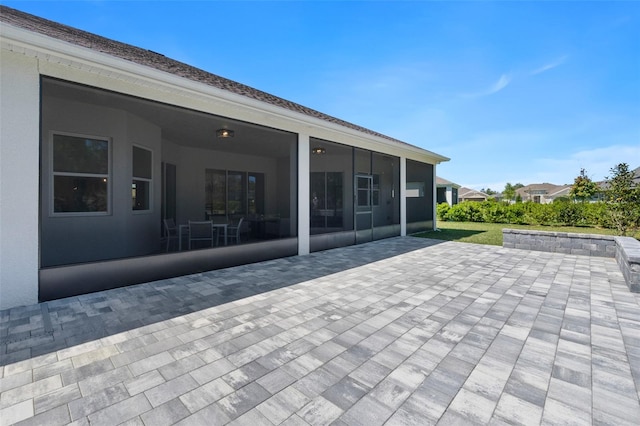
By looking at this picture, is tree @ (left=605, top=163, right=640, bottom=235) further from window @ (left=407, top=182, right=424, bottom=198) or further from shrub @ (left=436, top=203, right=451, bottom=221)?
shrub @ (left=436, top=203, right=451, bottom=221)

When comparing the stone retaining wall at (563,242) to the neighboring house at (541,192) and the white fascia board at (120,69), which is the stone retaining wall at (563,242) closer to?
the white fascia board at (120,69)

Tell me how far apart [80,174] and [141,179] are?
1335mm

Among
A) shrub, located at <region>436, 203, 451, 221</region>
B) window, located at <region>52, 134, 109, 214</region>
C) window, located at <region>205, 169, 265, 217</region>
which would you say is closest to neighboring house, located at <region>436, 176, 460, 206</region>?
shrub, located at <region>436, 203, 451, 221</region>

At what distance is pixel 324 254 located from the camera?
23.6 feet

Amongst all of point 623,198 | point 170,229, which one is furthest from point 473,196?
point 170,229

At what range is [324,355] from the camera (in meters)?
2.45

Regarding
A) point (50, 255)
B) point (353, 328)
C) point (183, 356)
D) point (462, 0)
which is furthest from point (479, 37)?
point (50, 255)

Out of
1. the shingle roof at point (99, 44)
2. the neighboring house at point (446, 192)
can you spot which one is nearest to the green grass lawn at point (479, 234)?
the shingle roof at point (99, 44)

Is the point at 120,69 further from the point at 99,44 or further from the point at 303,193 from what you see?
the point at 303,193

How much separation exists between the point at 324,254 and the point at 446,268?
2.86m

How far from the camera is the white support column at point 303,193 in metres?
6.91

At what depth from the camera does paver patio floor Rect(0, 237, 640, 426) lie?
178 cm

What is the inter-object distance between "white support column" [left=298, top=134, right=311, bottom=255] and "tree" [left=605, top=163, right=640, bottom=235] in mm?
9906

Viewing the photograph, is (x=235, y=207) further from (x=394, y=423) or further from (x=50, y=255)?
(x=394, y=423)
